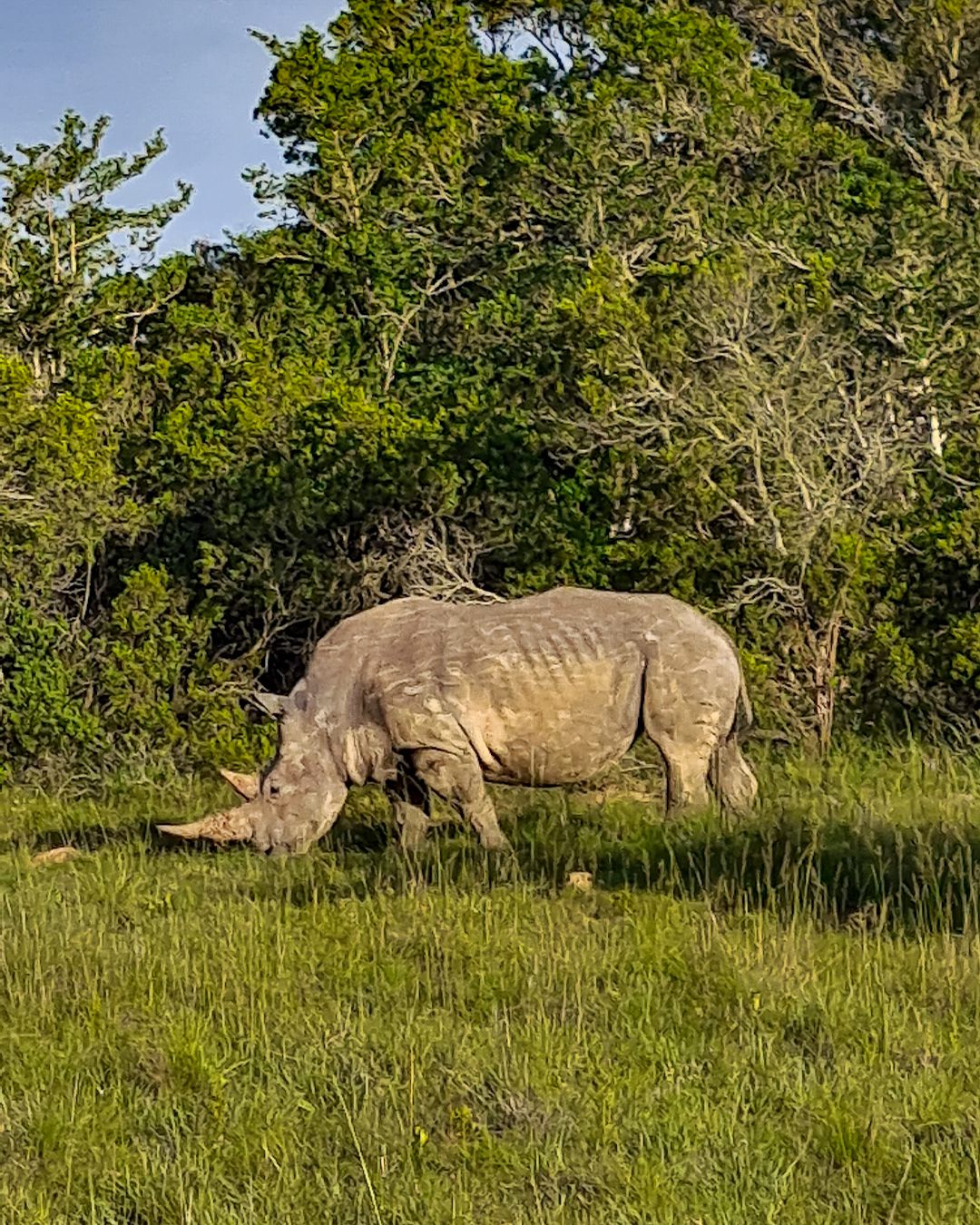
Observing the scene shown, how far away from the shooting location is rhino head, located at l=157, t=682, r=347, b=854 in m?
8.31

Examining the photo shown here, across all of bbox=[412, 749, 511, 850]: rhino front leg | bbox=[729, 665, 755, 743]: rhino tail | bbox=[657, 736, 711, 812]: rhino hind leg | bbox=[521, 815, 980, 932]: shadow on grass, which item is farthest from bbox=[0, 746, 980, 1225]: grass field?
bbox=[729, 665, 755, 743]: rhino tail

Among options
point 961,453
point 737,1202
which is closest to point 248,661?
point 961,453

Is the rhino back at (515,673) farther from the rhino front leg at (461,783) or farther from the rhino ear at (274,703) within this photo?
the rhino ear at (274,703)

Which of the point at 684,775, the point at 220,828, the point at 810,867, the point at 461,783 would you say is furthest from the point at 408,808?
the point at 810,867

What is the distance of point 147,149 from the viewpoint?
14219 millimetres

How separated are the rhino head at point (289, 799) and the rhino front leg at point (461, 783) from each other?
1.48 ft

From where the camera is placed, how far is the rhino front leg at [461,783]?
8.39 metres

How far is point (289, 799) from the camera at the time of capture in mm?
8414

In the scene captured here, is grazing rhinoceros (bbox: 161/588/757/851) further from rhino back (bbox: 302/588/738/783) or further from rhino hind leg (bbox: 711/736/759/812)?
rhino hind leg (bbox: 711/736/759/812)

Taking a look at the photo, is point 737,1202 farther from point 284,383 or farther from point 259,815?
point 284,383

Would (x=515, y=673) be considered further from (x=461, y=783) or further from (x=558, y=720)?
(x=461, y=783)

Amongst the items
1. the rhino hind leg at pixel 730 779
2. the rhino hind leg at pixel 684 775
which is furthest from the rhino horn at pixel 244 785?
the rhino hind leg at pixel 730 779

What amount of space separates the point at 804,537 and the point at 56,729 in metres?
5.36

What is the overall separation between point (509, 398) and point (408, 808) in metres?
4.75
